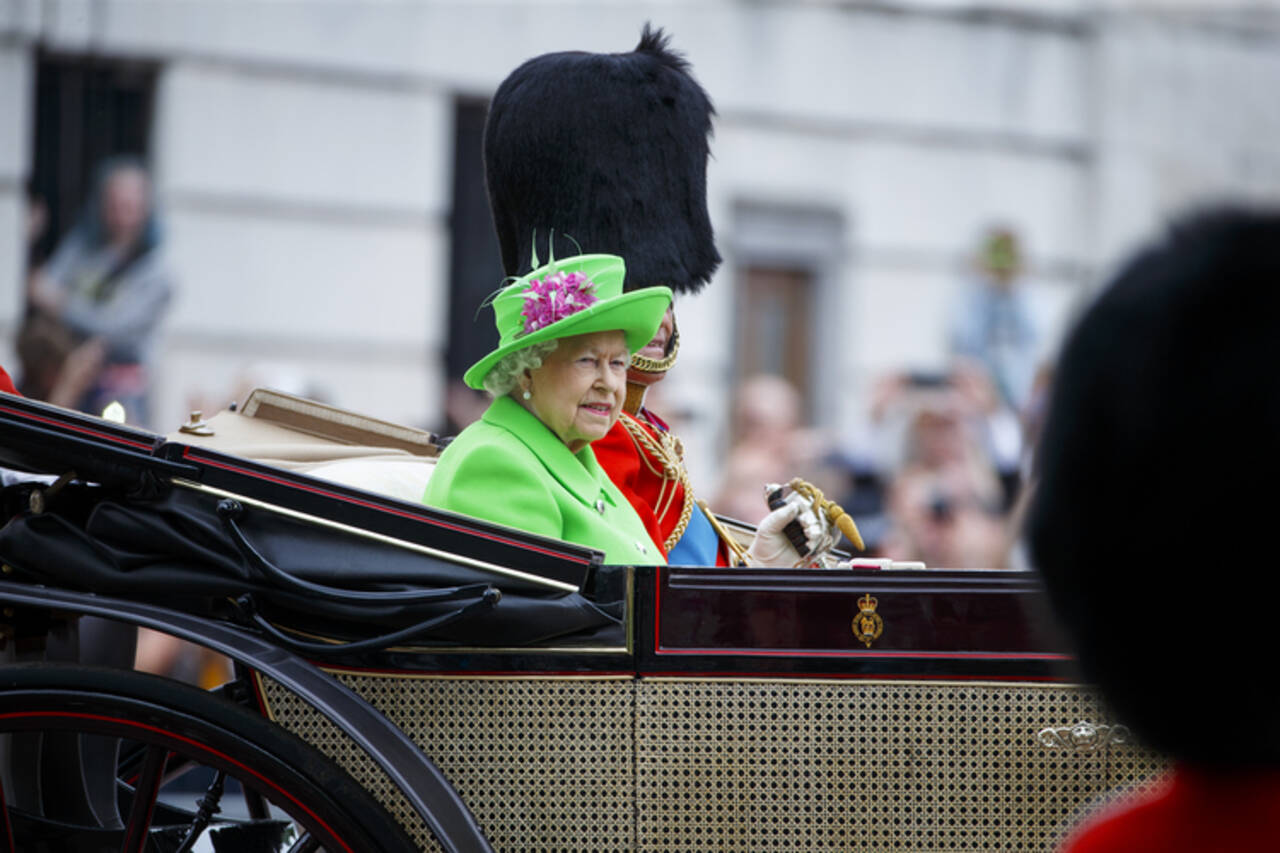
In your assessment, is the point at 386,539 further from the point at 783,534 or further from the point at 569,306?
the point at 783,534

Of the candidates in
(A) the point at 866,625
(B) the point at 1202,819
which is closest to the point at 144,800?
(A) the point at 866,625

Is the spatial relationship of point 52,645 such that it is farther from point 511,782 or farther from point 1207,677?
point 1207,677

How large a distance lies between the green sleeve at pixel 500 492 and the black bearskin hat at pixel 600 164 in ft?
2.70

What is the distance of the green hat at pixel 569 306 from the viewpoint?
2453 mm

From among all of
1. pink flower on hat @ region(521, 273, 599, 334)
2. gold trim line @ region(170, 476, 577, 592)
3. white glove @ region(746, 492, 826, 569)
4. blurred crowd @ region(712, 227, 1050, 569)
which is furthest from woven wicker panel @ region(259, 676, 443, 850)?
blurred crowd @ region(712, 227, 1050, 569)

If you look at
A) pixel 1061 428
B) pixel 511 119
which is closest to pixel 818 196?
pixel 511 119

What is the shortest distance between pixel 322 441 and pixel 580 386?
0.72 metres

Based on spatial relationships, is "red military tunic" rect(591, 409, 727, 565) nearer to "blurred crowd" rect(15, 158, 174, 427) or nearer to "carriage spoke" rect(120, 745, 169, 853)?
"carriage spoke" rect(120, 745, 169, 853)

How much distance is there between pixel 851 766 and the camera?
2.20 m

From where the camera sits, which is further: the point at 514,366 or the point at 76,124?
the point at 76,124

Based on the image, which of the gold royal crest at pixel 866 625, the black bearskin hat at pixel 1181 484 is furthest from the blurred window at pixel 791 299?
the black bearskin hat at pixel 1181 484

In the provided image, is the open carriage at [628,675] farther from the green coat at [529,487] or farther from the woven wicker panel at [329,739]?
the green coat at [529,487]

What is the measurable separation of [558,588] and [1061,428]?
3.98ft

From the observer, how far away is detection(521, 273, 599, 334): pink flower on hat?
246 cm
